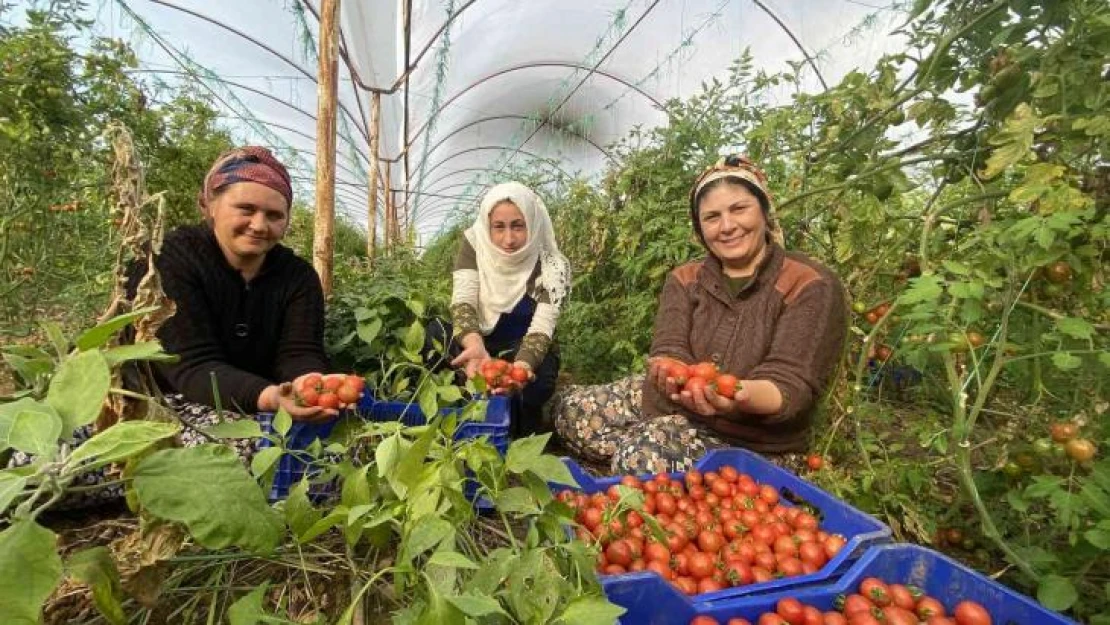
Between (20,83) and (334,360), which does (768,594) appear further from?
(20,83)

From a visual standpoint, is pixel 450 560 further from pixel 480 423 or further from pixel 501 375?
pixel 501 375

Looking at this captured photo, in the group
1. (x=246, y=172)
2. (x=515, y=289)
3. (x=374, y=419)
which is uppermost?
(x=246, y=172)

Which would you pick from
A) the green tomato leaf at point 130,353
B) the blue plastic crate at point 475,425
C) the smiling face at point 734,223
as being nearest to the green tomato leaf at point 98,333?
the green tomato leaf at point 130,353

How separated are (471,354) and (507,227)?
2.13 ft

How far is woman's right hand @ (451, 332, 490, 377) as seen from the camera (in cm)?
218

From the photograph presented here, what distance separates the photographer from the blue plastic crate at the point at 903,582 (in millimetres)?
1017

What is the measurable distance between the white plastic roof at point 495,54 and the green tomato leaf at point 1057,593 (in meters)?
3.62

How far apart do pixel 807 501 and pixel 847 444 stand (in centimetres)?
39

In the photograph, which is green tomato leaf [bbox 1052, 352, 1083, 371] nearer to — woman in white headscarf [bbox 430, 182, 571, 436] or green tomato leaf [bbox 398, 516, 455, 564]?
green tomato leaf [bbox 398, 516, 455, 564]

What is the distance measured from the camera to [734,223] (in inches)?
74.0

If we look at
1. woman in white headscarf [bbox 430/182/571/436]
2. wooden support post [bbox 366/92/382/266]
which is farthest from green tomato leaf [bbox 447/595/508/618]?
wooden support post [bbox 366/92/382/266]

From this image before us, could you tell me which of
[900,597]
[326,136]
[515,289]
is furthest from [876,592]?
[326,136]

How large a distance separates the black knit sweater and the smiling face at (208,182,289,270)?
0.07m

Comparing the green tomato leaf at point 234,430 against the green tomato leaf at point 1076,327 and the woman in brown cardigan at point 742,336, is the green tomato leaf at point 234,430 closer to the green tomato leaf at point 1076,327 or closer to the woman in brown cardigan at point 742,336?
the woman in brown cardigan at point 742,336
